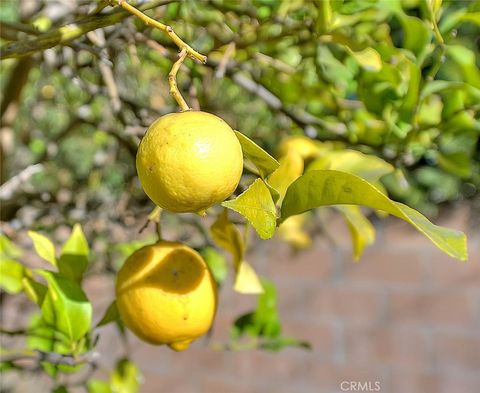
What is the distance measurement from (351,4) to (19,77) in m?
0.60

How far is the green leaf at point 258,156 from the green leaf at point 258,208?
0.07 ft

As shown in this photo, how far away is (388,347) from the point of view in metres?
2.02

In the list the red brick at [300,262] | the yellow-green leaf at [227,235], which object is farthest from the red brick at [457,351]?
the yellow-green leaf at [227,235]

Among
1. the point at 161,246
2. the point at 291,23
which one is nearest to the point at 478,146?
the point at 291,23

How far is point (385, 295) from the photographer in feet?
6.77

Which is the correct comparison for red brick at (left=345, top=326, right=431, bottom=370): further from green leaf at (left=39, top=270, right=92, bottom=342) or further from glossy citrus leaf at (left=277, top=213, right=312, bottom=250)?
green leaf at (left=39, top=270, right=92, bottom=342)

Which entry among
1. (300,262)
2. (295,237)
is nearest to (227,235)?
(295,237)

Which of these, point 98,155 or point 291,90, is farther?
point 98,155

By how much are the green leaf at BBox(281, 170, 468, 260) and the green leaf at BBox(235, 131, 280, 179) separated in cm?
2

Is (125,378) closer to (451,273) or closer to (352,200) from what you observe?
(352,200)

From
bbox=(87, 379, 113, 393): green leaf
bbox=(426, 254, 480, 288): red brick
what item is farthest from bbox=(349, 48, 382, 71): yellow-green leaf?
bbox=(426, 254, 480, 288): red brick

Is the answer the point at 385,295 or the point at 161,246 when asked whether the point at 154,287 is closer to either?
the point at 161,246

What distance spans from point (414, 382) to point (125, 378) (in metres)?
1.17

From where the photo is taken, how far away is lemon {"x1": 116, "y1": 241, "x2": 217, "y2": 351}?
0.55 m
